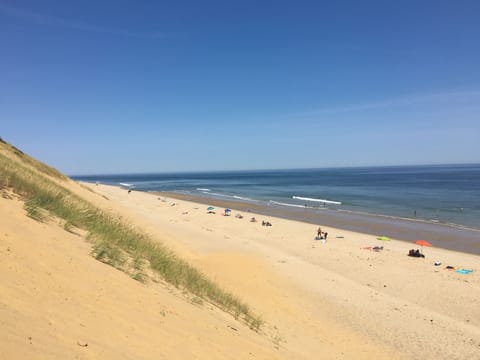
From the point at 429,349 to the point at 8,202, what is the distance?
12.2 meters

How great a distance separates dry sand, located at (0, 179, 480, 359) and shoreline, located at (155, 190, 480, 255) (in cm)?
454

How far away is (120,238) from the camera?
8789mm

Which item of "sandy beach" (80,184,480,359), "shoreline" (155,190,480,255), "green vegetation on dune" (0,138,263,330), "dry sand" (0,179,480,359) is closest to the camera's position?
"dry sand" (0,179,480,359)

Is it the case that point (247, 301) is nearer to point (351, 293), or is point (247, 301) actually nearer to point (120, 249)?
point (120, 249)

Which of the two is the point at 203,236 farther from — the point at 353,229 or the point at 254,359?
the point at 254,359

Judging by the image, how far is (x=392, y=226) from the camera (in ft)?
110

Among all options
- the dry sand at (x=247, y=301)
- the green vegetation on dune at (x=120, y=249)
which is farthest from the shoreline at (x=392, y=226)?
the green vegetation on dune at (x=120, y=249)

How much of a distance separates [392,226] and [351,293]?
22.5m

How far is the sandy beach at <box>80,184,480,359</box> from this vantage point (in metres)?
9.54

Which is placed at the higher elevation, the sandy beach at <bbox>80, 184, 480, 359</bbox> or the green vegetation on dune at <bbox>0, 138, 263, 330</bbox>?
the green vegetation on dune at <bbox>0, 138, 263, 330</bbox>

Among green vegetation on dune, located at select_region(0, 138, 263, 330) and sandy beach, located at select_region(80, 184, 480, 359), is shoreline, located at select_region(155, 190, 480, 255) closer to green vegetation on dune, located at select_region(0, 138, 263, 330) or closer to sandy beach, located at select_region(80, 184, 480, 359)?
sandy beach, located at select_region(80, 184, 480, 359)

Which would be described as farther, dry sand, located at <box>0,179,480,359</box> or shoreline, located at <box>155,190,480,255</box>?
shoreline, located at <box>155,190,480,255</box>

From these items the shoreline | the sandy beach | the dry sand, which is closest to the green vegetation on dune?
the dry sand

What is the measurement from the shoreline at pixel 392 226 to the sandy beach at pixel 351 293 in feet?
11.0
